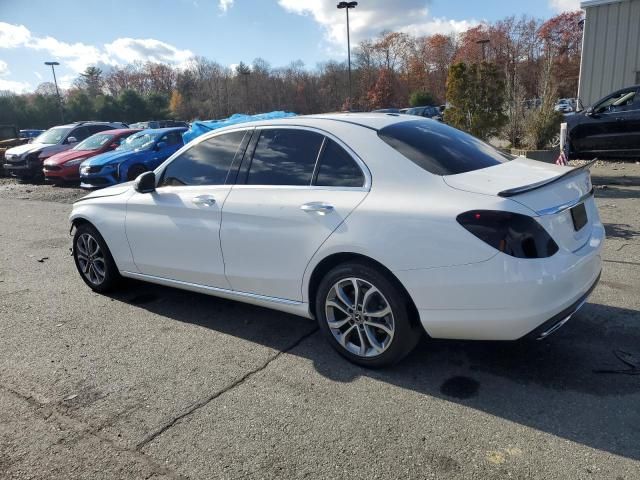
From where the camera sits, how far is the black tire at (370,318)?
312 cm

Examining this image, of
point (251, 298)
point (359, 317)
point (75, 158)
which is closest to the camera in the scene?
point (359, 317)

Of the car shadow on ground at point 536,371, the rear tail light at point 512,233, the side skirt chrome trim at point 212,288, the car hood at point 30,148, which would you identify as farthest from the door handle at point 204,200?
the car hood at point 30,148

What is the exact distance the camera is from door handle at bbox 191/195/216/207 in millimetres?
3962

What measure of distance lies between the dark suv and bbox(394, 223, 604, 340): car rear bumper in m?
16.9

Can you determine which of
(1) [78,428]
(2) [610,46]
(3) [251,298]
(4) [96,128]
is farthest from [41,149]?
(2) [610,46]

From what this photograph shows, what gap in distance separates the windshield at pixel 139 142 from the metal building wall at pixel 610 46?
14.8 meters

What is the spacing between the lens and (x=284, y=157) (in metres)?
3.73

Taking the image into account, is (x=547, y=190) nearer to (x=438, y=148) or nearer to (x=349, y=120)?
(x=438, y=148)

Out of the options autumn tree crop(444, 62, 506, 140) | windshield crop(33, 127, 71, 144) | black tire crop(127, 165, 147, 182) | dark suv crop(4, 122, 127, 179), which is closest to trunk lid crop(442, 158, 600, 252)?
autumn tree crop(444, 62, 506, 140)

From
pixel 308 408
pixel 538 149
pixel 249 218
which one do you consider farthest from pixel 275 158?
pixel 538 149

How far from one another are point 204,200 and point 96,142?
13008 millimetres

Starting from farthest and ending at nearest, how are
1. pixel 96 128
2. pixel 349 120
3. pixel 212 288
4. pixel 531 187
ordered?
pixel 96 128 < pixel 212 288 < pixel 349 120 < pixel 531 187

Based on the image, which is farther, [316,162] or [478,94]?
[478,94]

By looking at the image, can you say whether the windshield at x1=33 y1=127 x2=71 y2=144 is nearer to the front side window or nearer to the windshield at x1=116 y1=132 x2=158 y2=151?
the front side window
